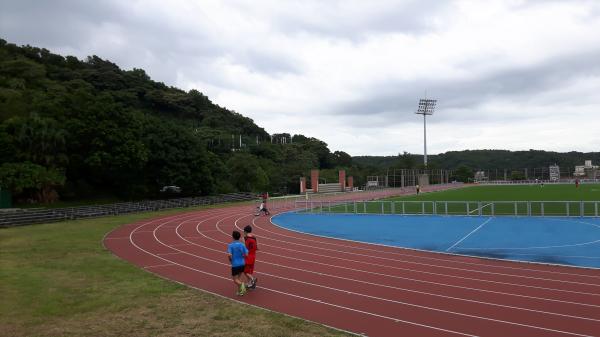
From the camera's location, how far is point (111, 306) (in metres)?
8.52

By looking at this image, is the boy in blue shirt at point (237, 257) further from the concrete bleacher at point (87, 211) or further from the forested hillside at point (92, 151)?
the forested hillside at point (92, 151)

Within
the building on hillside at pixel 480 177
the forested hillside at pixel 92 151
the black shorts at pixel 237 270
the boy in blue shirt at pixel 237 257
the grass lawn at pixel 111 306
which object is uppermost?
the forested hillside at pixel 92 151

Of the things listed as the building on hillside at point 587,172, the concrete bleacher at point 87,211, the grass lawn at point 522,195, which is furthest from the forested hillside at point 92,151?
the building on hillside at point 587,172

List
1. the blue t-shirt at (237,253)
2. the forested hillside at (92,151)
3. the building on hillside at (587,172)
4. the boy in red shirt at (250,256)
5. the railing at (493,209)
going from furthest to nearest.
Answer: the building on hillside at (587,172)
the forested hillside at (92,151)
the railing at (493,209)
the boy in red shirt at (250,256)
the blue t-shirt at (237,253)

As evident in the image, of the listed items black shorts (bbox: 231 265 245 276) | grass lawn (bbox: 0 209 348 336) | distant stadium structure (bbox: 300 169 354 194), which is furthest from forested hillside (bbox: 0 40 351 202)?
black shorts (bbox: 231 265 245 276)

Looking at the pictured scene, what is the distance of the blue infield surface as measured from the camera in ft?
45.7

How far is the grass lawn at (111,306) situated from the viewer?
7098 mm

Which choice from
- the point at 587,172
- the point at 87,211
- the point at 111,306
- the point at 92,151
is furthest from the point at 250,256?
the point at 587,172

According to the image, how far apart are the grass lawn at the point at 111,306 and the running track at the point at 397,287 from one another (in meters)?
0.68

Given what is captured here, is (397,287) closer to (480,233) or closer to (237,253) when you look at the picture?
(237,253)

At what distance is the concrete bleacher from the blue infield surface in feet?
43.7

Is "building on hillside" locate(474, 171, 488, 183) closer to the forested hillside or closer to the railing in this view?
the forested hillside

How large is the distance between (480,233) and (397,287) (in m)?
10.1

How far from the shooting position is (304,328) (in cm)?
704
